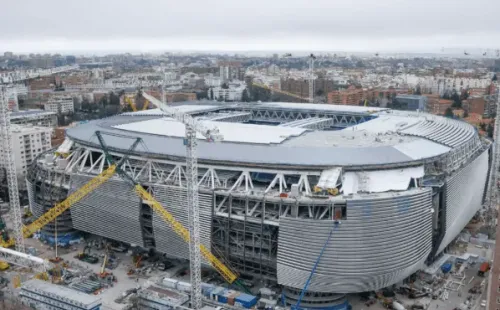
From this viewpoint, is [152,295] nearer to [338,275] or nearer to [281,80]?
[338,275]

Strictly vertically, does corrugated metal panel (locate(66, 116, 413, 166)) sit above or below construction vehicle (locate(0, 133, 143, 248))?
above

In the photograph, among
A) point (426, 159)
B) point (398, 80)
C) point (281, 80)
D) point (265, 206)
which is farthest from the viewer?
point (398, 80)

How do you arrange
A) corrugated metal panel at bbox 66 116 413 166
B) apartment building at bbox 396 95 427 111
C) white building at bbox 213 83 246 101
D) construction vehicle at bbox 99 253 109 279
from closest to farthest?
1. corrugated metal panel at bbox 66 116 413 166
2. construction vehicle at bbox 99 253 109 279
3. apartment building at bbox 396 95 427 111
4. white building at bbox 213 83 246 101

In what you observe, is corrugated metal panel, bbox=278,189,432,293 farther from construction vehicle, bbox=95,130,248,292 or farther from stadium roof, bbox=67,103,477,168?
stadium roof, bbox=67,103,477,168

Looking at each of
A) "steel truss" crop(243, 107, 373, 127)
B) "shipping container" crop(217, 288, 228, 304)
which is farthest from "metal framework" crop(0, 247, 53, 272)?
"steel truss" crop(243, 107, 373, 127)

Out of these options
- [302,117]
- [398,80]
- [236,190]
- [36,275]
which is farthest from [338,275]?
[398,80]

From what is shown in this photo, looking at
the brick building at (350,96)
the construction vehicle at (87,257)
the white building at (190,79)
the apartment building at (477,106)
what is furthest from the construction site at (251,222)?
the white building at (190,79)

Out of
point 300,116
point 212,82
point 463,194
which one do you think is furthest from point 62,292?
point 212,82
